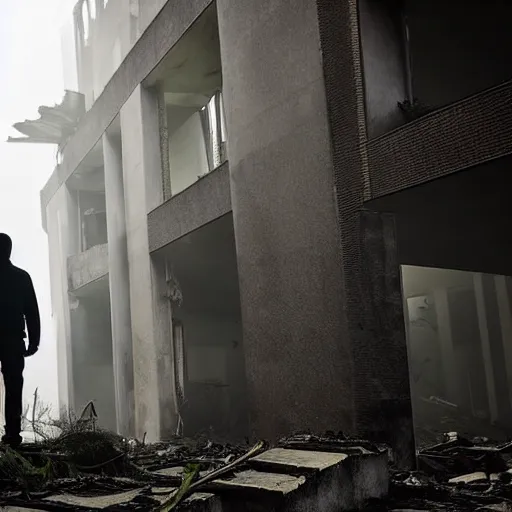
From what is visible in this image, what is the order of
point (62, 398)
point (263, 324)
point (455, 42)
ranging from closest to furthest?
point (263, 324) < point (455, 42) < point (62, 398)

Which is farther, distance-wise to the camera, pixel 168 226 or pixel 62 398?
pixel 62 398

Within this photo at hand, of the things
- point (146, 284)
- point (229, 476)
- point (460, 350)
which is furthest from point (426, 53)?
point (460, 350)

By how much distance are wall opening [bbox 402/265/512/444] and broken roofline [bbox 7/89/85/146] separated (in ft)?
30.8

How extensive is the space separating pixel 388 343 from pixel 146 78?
764 centimetres

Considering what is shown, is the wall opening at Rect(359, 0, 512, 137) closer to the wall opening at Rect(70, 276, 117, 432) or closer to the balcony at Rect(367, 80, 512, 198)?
the balcony at Rect(367, 80, 512, 198)

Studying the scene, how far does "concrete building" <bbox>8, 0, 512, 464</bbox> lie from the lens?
6566 millimetres

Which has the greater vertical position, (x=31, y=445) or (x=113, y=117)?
(x=113, y=117)

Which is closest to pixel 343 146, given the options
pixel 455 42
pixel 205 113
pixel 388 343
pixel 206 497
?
pixel 388 343

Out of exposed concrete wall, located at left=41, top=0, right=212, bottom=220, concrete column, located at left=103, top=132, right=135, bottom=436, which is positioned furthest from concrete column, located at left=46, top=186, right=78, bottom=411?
concrete column, located at left=103, top=132, right=135, bottom=436

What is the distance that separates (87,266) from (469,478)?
12705mm

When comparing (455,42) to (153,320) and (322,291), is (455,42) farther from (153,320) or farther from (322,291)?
(153,320)

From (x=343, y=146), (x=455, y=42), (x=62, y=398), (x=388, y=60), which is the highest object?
(x=455, y=42)

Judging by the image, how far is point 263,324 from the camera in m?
8.02

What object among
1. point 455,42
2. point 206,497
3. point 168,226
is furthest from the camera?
point 168,226
